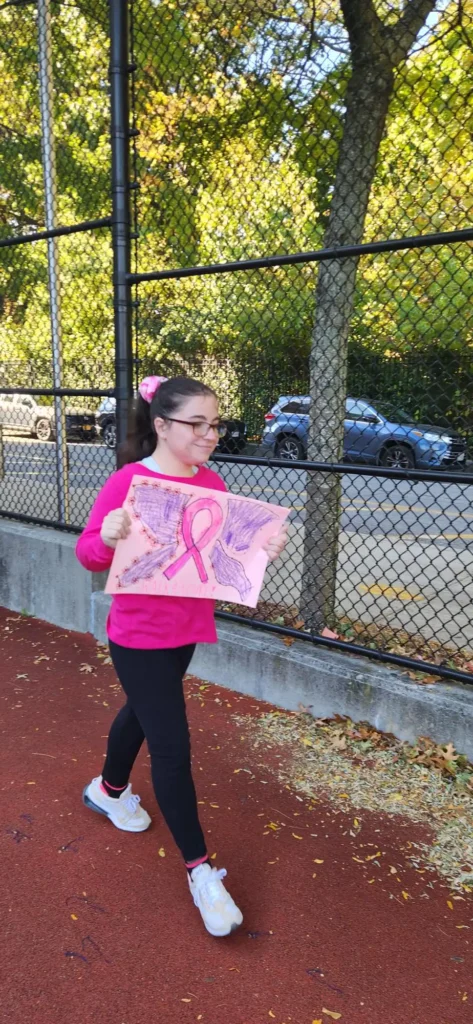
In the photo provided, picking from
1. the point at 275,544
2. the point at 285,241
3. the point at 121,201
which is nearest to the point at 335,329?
the point at 285,241

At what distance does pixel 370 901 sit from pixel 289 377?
370 cm

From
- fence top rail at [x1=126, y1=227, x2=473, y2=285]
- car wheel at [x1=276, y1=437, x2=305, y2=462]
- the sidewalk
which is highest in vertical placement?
fence top rail at [x1=126, y1=227, x2=473, y2=285]

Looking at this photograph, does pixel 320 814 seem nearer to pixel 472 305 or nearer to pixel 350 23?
pixel 472 305

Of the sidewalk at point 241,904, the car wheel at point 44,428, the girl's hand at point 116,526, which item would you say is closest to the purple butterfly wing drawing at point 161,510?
the girl's hand at point 116,526

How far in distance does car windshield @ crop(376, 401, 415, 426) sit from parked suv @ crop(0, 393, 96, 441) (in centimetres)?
254

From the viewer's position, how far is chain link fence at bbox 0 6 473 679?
3.80 metres

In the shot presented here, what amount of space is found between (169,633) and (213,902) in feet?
2.92

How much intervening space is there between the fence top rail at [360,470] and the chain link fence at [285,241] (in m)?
0.01

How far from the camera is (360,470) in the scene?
11.6ft

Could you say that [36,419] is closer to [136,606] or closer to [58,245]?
[58,245]

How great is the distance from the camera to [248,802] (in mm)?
3096

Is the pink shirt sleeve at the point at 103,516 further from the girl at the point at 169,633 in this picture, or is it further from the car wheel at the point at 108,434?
the car wheel at the point at 108,434

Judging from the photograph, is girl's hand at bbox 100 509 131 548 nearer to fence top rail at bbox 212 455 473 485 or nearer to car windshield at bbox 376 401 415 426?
fence top rail at bbox 212 455 473 485

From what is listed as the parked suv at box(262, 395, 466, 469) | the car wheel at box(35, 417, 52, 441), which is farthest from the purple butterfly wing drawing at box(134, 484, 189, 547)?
the car wheel at box(35, 417, 52, 441)
